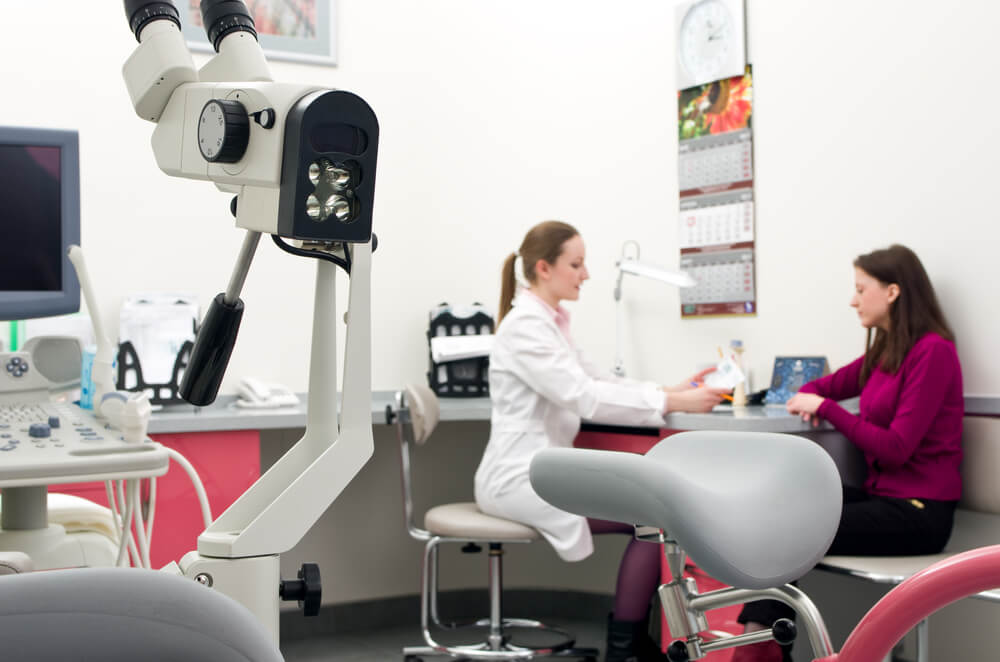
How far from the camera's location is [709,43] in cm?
334

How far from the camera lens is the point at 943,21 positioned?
267 cm

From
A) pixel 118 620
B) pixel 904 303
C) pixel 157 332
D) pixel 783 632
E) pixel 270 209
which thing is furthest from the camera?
pixel 157 332

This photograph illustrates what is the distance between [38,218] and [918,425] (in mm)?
1995

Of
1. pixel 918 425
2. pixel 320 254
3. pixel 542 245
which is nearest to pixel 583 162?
pixel 542 245

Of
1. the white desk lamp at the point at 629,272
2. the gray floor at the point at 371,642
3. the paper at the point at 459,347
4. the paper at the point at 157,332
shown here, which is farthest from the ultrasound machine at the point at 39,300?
the white desk lamp at the point at 629,272

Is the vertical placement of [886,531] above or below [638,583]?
above

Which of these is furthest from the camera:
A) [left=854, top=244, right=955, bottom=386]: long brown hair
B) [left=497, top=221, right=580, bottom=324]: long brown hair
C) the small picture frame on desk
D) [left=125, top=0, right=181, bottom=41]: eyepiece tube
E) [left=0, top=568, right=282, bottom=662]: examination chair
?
[left=497, top=221, right=580, bottom=324]: long brown hair

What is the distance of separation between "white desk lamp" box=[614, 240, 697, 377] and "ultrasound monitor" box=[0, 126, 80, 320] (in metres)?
2.02

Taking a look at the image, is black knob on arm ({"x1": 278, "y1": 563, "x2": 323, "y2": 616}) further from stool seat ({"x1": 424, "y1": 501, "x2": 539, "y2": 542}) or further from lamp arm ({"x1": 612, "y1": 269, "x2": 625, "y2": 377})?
lamp arm ({"x1": 612, "y1": 269, "x2": 625, "y2": 377})

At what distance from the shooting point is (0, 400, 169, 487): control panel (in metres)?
1.24

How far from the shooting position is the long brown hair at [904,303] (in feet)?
8.30

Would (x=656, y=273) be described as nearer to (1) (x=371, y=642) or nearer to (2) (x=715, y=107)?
(2) (x=715, y=107)

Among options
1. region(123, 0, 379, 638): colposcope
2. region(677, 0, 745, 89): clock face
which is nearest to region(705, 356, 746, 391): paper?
region(677, 0, 745, 89): clock face

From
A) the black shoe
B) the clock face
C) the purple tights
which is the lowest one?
the black shoe
